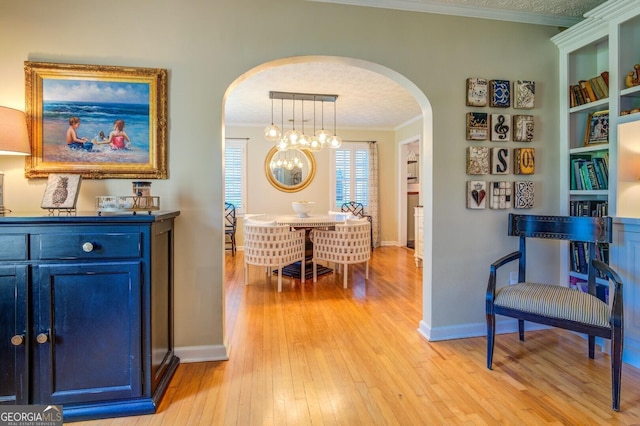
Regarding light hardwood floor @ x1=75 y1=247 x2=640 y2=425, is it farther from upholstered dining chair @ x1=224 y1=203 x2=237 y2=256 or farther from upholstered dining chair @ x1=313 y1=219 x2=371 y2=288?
upholstered dining chair @ x1=224 y1=203 x2=237 y2=256

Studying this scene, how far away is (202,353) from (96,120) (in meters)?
1.72

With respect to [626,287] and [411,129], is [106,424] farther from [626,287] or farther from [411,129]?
[411,129]

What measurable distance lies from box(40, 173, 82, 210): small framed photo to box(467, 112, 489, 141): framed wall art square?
277cm

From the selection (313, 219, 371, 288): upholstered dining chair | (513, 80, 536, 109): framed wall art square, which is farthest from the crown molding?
(313, 219, 371, 288): upholstered dining chair

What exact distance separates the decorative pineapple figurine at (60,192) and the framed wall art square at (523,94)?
10.8 ft

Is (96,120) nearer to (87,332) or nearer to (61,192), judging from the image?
(61,192)

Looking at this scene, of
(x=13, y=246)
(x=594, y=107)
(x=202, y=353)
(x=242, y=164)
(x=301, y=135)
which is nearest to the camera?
(x=13, y=246)

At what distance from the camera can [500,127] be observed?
2506 millimetres

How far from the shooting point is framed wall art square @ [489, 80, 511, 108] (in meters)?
2.49

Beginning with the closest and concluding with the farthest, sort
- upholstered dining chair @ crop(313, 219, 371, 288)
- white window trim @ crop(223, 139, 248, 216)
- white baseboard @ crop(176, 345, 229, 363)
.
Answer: white baseboard @ crop(176, 345, 229, 363), upholstered dining chair @ crop(313, 219, 371, 288), white window trim @ crop(223, 139, 248, 216)

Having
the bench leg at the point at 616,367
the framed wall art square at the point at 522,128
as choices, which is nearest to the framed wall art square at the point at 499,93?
the framed wall art square at the point at 522,128

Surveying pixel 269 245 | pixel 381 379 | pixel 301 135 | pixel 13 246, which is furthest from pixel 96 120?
pixel 301 135

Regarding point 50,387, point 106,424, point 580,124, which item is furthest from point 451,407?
point 580,124

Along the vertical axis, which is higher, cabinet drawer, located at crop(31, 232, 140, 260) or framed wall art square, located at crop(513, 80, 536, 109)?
framed wall art square, located at crop(513, 80, 536, 109)
